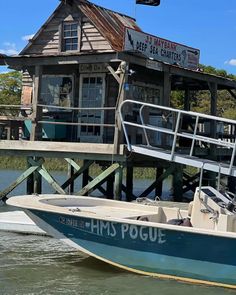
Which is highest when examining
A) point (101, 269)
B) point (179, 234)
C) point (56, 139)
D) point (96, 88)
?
point (96, 88)

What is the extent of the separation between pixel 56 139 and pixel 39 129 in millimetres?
1541

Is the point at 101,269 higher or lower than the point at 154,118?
lower

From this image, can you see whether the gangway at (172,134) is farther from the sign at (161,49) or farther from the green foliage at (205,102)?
the green foliage at (205,102)

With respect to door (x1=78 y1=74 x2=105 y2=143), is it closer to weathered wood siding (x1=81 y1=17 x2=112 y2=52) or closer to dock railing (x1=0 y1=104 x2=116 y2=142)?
dock railing (x1=0 y1=104 x2=116 y2=142)

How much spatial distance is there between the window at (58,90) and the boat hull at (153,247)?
8134mm

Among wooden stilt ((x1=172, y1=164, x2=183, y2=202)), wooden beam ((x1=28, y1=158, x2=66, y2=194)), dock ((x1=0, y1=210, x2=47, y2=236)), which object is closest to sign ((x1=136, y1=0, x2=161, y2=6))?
wooden stilt ((x1=172, y1=164, x2=183, y2=202))

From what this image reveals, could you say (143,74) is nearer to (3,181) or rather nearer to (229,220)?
(229,220)

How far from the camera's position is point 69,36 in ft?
54.2

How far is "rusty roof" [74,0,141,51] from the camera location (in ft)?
51.9

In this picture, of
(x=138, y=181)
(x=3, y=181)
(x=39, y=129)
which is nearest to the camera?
(x=39, y=129)

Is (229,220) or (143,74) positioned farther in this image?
(143,74)

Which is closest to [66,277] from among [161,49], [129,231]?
[129,231]

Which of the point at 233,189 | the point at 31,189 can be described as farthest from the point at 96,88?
the point at 233,189

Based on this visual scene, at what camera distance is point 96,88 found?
16484 mm
